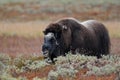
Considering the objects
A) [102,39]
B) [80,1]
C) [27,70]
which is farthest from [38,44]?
[80,1]

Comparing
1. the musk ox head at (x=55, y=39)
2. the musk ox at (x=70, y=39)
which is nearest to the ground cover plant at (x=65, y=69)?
the musk ox head at (x=55, y=39)

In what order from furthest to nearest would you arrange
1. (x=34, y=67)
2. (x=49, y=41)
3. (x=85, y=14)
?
1. (x=85, y=14)
2. (x=49, y=41)
3. (x=34, y=67)

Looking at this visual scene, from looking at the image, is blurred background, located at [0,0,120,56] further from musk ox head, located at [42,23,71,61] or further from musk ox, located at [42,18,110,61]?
musk ox head, located at [42,23,71,61]

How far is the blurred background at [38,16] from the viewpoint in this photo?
93.1 feet

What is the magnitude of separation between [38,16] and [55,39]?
32313 millimetres

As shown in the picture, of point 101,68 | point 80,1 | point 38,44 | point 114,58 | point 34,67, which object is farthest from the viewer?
point 80,1

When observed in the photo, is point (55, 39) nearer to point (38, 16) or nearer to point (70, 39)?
point (70, 39)

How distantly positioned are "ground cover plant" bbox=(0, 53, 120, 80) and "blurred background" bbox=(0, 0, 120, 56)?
13427 millimetres

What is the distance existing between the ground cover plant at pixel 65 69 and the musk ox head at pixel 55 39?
527 millimetres

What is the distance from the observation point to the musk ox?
43.8 feet

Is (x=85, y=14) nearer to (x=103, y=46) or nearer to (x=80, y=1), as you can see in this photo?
(x=80, y=1)

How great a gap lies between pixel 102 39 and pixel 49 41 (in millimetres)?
3226

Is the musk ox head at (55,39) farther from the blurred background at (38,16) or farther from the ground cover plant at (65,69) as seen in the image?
the blurred background at (38,16)

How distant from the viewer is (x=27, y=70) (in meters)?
11.7
